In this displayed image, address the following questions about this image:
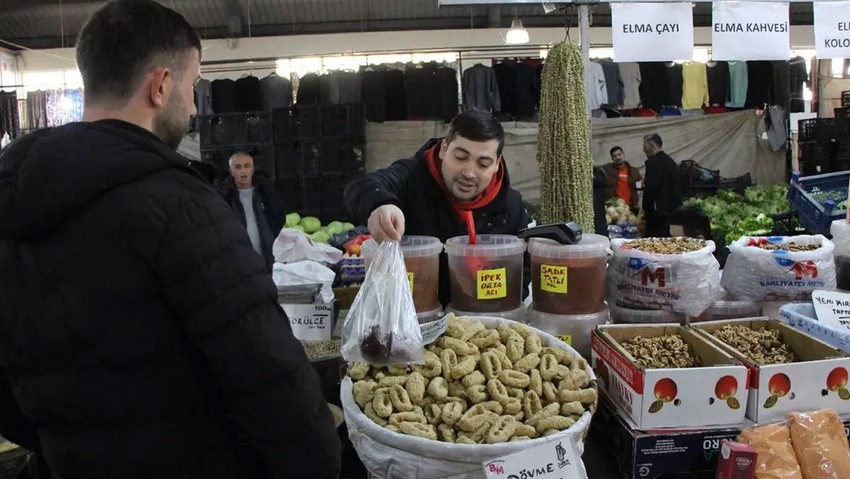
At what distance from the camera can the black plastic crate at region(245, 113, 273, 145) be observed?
25.9 ft

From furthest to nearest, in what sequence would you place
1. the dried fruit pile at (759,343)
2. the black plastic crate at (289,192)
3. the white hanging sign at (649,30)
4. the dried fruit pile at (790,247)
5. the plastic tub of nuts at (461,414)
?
the black plastic crate at (289,192) < the white hanging sign at (649,30) < the dried fruit pile at (790,247) < the dried fruit pile at (759,343) < the plastic tub of nuts at (461,414)

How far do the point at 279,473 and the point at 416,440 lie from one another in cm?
35

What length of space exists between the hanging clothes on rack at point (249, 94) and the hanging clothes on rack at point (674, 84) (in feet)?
17.8

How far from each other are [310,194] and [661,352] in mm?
6618

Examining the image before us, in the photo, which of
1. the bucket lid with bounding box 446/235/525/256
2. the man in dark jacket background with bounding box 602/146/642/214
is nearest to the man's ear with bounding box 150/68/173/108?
the bucket lid with bounding box 446/235/525/256

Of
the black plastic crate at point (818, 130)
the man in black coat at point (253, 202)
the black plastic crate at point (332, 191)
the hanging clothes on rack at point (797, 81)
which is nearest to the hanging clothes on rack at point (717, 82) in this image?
the hanging clothes on rack at point (797, 81)

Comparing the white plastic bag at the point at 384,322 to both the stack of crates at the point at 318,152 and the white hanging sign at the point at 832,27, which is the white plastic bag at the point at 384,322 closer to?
the white hanging sign at the point at 832,27

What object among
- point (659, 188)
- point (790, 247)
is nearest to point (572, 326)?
point (790, 247)

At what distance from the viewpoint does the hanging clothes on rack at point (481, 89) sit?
26.4ft

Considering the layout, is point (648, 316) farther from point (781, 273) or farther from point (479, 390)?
point (479, 390)

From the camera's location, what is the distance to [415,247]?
6.31ft

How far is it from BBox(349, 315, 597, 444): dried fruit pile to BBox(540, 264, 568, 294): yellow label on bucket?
259 mm

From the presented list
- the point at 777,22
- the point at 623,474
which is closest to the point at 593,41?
the point at 777,22

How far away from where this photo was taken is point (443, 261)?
7.22 feet
